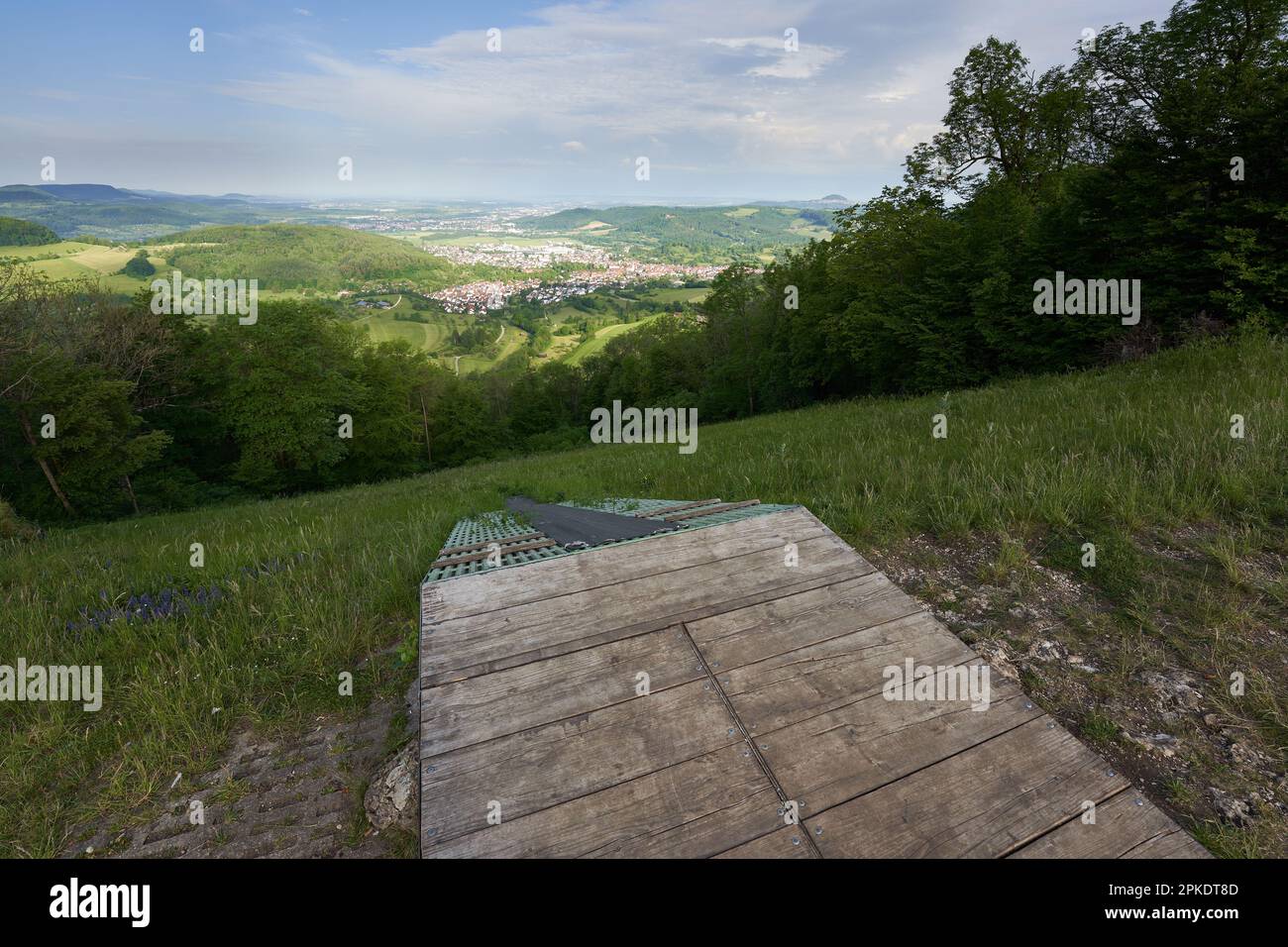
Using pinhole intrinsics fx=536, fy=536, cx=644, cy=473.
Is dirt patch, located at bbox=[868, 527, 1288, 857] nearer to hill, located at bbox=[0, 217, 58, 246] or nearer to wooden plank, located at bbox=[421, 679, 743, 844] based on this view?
wooden plank, located at bbox=[421, 679, 743, 844]

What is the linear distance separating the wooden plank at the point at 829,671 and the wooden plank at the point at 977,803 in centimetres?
46

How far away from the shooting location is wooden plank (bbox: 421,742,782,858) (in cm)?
193

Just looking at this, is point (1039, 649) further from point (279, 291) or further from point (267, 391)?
point (279, 291)

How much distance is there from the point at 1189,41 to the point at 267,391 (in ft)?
134

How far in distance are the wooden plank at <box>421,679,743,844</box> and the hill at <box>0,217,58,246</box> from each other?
107385mm

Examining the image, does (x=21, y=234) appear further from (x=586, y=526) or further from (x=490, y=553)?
(x=490, y=553)

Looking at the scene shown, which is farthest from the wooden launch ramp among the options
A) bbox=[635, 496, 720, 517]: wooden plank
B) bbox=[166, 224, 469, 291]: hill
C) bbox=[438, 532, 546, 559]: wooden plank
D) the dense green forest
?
bbox=[166, 224, 469, 291]: hill

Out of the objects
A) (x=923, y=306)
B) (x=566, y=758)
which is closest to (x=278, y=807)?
(x=566, y=758)

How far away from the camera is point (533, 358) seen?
329ft

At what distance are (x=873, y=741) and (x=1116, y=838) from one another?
84 cm

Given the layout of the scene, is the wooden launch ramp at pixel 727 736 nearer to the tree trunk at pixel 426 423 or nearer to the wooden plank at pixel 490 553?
the wooden plank at pixel 490 553

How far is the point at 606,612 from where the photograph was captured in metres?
3.19

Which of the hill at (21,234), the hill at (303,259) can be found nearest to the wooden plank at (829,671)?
the hill at (21,234)

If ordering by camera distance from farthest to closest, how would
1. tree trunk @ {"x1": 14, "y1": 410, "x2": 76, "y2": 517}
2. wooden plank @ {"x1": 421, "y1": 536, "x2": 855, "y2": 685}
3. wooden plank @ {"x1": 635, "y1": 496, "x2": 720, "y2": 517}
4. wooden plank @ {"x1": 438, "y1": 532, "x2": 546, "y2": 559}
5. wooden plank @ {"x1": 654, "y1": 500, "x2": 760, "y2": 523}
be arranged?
1. tree trunk @ {"x1": 14, "y1": 410, "x2": 76, "y2": 517}
2. wooden plank @ {"x1": 635, "y1": 496, "x2": 720, "y2": 517}
3. wooden plank @ {"x1": 654, "y1": 500, "x2": 760, "y2": 523}
4. wooden plank @ {"x1": 438, "y1": 532, "x2": 546, "y2": 559}
5. wooden plank @ {"x1": 421, "y1": 536, "x2": 855, "y2": 685}
